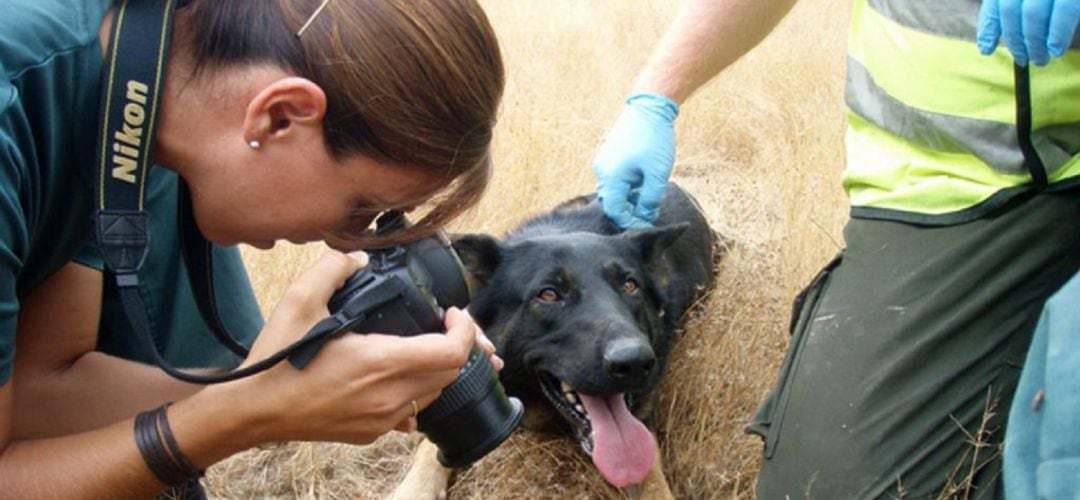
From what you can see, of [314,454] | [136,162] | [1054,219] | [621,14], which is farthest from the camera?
[621,14]

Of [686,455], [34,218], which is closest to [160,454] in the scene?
[34,218]

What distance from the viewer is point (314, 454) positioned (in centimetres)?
310

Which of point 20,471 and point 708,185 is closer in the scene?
point 20,471

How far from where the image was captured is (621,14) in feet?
30.0

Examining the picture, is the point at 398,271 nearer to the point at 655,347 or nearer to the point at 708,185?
the point at 655,347

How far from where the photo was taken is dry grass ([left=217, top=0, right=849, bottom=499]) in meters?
3.14

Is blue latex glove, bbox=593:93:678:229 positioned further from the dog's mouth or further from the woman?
the woman

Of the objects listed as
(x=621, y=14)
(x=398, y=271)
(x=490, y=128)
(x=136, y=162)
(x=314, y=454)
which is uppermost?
(x=136, y=162)

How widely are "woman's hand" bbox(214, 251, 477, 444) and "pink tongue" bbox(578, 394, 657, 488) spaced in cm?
120

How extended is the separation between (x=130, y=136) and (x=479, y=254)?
171 cm

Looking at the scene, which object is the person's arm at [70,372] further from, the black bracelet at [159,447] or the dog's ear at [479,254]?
the dog's ear at [479,254]

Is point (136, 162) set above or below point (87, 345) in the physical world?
above

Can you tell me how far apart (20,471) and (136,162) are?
0.57 metres

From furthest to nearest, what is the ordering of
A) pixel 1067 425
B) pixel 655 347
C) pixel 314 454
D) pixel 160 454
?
pixel 655 347, pixel 314 454, pixel 160 454, pixel 1067 425
